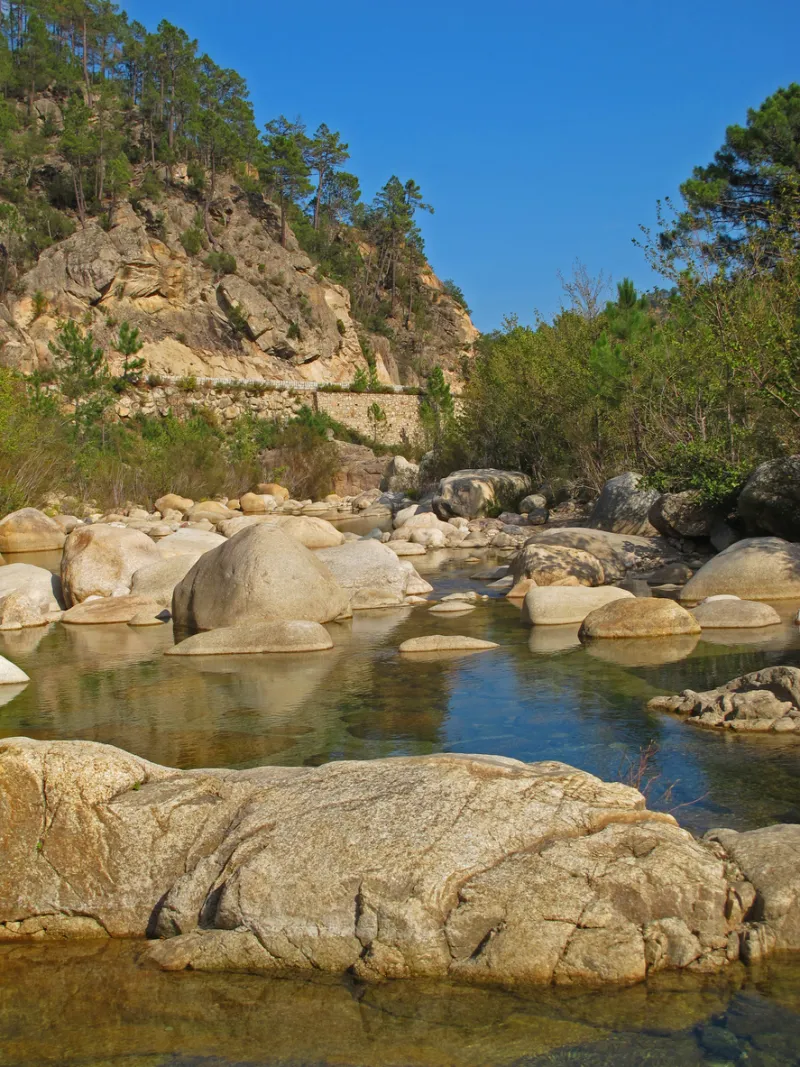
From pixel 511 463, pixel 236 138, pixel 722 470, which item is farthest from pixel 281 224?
pixel 722 470

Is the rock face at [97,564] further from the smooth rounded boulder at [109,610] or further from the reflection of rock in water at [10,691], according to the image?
the reflection of rock in water at [10,691]

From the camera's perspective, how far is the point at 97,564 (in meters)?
15.2

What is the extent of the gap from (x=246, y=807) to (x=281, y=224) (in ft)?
234

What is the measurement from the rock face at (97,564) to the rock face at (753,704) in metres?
9.73

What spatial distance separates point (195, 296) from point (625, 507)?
43999mm

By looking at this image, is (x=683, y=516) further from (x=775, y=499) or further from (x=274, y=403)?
(x=274, y=403)

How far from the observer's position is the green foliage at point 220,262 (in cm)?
6066

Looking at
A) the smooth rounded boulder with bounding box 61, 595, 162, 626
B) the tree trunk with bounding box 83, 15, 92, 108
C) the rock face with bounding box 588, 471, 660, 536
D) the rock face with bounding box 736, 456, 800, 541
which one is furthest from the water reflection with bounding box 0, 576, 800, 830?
the tree trunk with bounding box 83, 15, 92, 108

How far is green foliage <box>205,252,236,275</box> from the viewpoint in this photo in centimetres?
6066

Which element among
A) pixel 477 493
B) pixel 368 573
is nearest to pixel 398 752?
pixel 368 573

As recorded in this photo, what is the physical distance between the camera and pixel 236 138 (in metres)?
67.9

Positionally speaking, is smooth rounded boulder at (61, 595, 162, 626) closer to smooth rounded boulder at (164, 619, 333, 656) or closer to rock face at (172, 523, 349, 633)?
rock face at (172, 523, 349, 633)

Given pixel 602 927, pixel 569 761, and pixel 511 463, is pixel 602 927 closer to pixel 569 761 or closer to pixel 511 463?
pixel 569 761

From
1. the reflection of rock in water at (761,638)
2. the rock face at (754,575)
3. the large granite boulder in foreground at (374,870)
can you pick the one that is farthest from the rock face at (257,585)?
the large granite boulder in foreground at (374,870)
